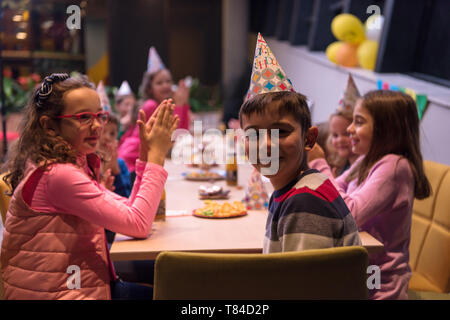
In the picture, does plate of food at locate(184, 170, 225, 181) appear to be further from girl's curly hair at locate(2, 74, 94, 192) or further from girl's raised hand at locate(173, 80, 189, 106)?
girl's raised hand at locate(173, 80, 189, 106)

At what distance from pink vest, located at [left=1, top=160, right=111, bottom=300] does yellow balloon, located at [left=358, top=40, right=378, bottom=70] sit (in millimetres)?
3028

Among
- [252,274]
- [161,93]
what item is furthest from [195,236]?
[161,93]

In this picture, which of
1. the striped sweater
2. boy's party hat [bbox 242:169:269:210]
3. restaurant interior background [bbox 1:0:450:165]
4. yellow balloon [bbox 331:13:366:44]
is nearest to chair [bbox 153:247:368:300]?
the striped sweater

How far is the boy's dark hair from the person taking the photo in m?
1.30

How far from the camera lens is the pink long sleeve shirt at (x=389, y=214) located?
1868mm

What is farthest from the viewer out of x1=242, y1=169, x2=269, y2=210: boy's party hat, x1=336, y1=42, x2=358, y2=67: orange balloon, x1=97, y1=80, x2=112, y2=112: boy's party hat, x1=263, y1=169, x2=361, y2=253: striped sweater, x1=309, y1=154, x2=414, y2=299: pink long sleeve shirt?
x1=336, y1=42, x2=358, y2=67: orange balloon

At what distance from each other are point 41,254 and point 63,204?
17 centimetres

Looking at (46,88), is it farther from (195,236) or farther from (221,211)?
(221,211)

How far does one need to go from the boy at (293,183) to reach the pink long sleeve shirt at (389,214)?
0.61 metres

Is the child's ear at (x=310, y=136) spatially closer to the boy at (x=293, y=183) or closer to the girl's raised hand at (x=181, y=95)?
the boy at (x=293, y=183)

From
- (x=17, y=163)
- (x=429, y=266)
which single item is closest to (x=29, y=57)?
(x=17, y=163)

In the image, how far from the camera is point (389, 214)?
1921 millimetres
